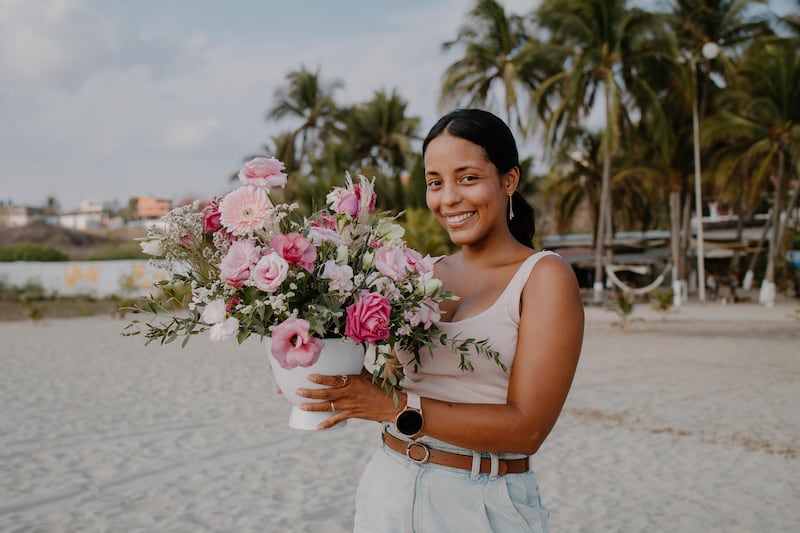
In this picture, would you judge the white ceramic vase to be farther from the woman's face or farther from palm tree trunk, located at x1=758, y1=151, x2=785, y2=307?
palm tree trunk, located at x1=758, y1=151, x2=785, y2=307

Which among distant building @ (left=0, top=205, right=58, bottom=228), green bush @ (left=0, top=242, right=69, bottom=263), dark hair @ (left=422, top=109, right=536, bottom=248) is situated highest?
distant building @ (left=0, top=205, right=58, bottom=228)

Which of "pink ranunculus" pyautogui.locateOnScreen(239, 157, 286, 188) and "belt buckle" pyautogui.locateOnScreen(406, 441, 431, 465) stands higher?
"pink ranunculus" pyautogui.locateOnScreen(239, 157, 286, 188)

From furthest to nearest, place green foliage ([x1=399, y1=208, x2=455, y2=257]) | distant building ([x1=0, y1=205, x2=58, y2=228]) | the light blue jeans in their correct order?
1. distant building ([x1=0, y1=205, x2=58, y2=228])
2. green foliage ([x1=399, y1=208, x2=455, y2=257])
3. the light blue jeans

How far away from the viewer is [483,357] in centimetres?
158

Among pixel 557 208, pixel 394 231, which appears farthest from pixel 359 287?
pixel 557 208

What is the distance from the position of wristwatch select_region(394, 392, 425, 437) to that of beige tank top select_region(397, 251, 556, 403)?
0.19 m

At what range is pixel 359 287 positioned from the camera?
1462 mm

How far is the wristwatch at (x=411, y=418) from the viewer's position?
57.1 inches

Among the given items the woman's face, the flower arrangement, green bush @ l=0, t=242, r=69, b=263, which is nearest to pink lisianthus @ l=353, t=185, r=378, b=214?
the flower arrangement

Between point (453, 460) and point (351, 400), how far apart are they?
0.98 ft

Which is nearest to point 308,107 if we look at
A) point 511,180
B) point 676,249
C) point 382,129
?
point 382,129

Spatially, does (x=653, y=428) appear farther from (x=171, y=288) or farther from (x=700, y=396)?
(x=171, y=288)

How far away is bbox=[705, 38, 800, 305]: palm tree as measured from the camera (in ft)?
70.1

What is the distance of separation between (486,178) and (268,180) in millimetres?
506
